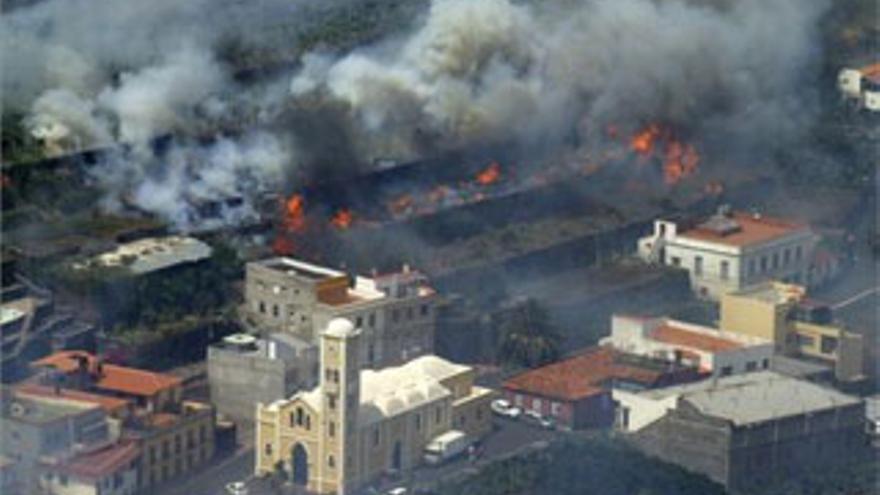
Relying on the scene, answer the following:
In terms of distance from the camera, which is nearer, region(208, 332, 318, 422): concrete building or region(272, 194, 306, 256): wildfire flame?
region(208, 332, 318, 422): concrete building

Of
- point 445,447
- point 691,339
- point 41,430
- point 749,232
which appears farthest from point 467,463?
point 749,232

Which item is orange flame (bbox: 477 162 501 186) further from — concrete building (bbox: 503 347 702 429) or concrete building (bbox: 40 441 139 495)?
concrete building (bbox: 40 441 139 495)

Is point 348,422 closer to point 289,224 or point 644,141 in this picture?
point 289,224

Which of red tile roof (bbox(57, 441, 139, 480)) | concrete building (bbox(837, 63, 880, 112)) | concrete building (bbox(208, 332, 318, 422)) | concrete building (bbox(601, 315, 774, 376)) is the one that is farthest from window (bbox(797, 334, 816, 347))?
concrete building (bbox(837, 63, 880, 112))

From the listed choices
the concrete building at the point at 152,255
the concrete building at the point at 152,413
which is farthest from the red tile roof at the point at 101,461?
the concrete building at the point at 152,255

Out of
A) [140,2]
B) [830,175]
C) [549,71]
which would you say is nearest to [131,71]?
[140,2]

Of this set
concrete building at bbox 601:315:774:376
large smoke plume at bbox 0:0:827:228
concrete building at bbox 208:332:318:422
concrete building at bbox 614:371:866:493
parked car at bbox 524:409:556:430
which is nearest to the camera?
concrete building at bbox 614:371:866:493
